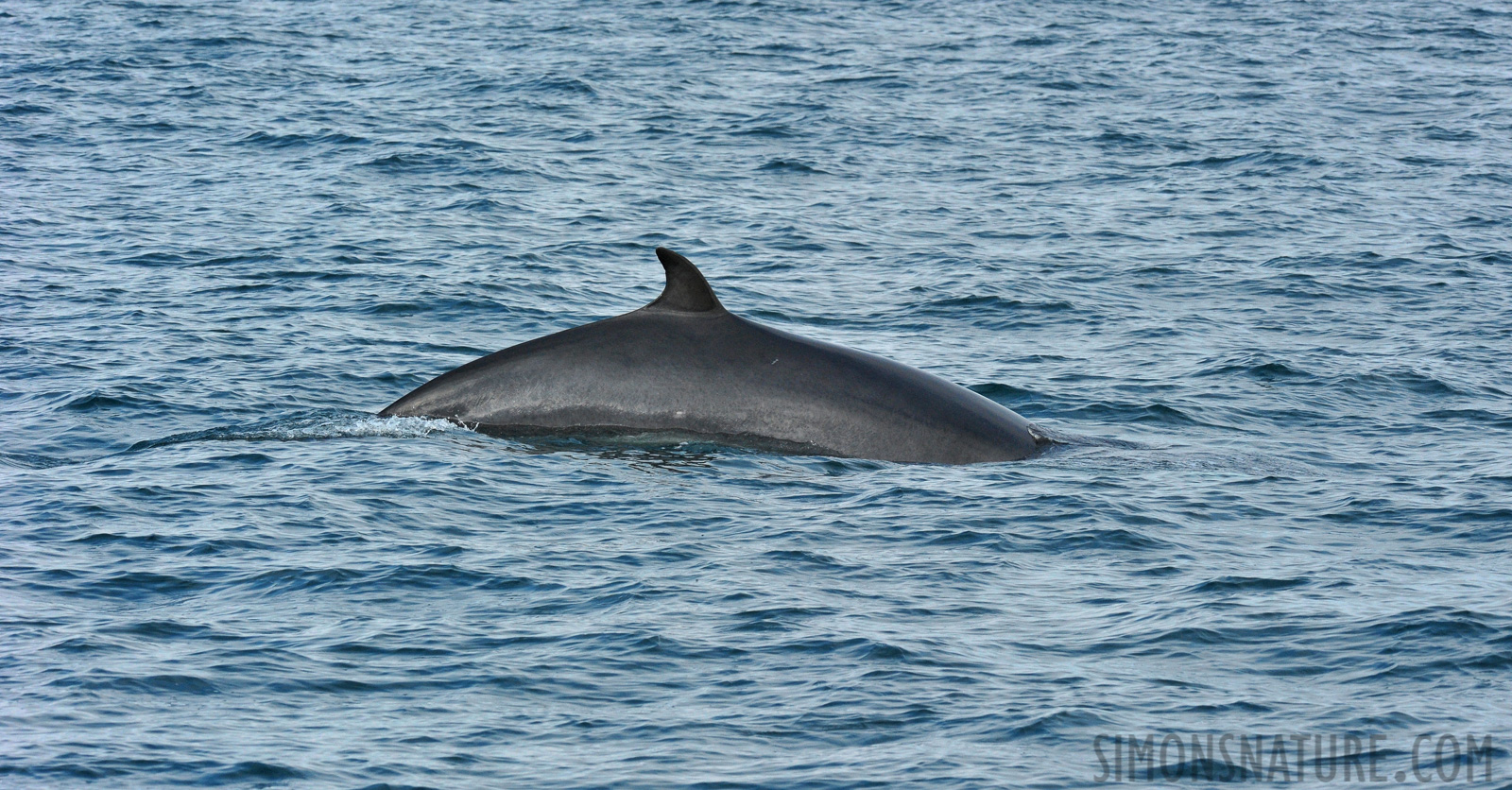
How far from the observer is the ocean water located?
10.2 m

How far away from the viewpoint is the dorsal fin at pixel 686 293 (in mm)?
14242

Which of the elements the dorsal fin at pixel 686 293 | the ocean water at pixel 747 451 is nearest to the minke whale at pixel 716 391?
the dorsal fin at pixel 686 293

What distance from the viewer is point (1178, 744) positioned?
9.63m

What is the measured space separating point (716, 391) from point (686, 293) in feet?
2.77

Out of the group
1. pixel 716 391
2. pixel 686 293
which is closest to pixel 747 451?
pixel 716 391

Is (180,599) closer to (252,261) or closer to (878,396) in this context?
(878,396)

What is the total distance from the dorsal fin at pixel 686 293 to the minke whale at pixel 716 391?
0.4 inches

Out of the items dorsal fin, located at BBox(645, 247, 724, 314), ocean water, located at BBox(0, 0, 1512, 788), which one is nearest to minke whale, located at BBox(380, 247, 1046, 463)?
dorsal fin, located at BBox(645, 247, 724, 314)

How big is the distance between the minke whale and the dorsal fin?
0.04ft

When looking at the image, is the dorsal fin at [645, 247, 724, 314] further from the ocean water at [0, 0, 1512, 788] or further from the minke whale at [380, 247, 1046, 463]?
the ocean water at [0, 0, 1512, 788]

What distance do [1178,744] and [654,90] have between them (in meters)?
30.0

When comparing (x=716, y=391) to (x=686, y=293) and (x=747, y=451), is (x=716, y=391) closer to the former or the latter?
(x=747, y=451)

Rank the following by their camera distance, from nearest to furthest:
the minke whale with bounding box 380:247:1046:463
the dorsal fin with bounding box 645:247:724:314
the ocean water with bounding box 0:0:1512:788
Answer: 1. the ocean water with bounding box 0:0:1512:788
2. the dorsal fin with bounding box 645:247:724:314
3. the minke whale with bounding box 380:247:1046:463

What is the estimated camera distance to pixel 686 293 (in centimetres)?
1445
